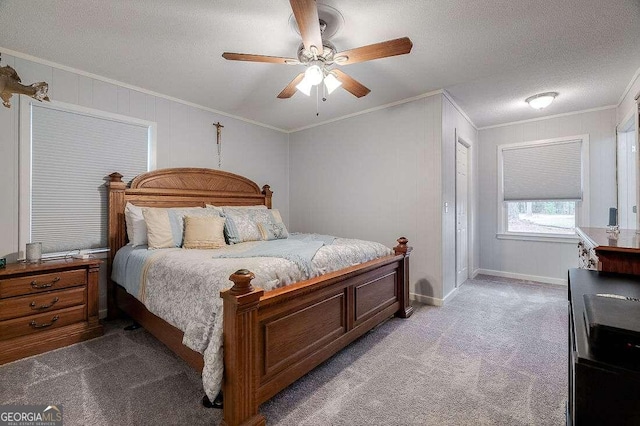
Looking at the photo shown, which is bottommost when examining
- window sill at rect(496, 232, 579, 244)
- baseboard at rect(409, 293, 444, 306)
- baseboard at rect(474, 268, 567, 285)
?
baseboard at rect(409, 293, 444, 306)

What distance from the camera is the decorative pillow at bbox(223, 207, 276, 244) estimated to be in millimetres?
3168

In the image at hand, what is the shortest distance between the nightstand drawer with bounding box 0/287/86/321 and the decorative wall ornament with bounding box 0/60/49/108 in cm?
171

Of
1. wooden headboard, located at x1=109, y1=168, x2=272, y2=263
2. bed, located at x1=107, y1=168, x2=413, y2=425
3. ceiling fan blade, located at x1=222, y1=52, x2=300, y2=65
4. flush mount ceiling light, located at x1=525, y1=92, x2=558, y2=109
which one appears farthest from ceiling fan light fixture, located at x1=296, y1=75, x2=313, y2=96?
flush mount ceiling light, located at x1=525, y1=92, x2=558, y2=109

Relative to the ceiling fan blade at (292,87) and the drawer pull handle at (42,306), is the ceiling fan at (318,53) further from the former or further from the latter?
the drawer pull handle at (42,306)

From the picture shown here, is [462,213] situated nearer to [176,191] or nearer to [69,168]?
[176,191]

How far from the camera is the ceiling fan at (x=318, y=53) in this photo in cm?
175

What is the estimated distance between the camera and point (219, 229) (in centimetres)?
303

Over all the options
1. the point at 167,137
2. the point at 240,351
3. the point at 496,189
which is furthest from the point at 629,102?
the point at 167,137

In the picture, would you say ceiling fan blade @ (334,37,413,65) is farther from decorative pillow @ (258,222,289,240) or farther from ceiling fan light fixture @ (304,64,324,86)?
decorative pillow @ (258,222,289,240)

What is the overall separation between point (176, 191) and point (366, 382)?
2.95 meters

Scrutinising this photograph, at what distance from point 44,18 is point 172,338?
2559mm

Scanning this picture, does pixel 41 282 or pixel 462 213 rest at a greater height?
pixel 462 213

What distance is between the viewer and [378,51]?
6.64ft

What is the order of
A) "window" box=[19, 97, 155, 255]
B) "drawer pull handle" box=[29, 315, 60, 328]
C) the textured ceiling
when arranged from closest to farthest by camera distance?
the textured ceiling < "drawer pull handle" box=[29, 315, 60, 328] < "window" box=[19, 97, 155, 255]
